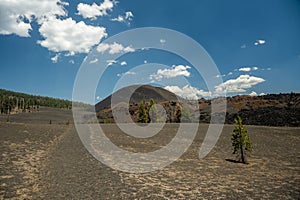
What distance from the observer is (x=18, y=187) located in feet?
40.2

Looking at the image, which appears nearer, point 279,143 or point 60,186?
point 60,186

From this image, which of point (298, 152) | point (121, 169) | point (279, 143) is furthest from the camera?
point (279, 143)

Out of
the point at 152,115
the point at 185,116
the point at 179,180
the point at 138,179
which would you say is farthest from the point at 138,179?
the point at 185,116

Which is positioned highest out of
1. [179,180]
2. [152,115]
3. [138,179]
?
[152,115]

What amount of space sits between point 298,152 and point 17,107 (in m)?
207

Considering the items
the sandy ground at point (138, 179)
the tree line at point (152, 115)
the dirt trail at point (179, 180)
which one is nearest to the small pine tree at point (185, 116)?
the tree line at point (152, 115)

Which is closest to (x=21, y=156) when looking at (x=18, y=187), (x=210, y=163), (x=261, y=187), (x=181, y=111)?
(x=18, y=187)

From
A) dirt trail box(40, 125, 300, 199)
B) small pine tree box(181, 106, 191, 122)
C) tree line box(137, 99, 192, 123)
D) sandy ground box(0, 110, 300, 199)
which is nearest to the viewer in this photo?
sandy ground box(0, 110, 300, 199)

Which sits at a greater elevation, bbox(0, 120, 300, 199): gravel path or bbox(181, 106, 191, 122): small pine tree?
bbox(181, 106, 191, 122): small pine tree

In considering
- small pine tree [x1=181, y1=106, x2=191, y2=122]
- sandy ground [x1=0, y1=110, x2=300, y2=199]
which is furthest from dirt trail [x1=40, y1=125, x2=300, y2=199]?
Result: small pine tree [x1=181, y1=106, x2=191, y2=122]

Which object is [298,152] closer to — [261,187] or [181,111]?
[261,187]

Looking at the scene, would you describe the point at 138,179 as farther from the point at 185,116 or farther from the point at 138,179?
the point at 185,116

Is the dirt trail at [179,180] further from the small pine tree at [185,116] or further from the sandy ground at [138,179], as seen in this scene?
the small pine tree at [185,116]

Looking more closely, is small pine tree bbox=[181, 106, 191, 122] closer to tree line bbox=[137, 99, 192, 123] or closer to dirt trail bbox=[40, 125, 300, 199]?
tree line bbox=[137, 99, 192, 123]
